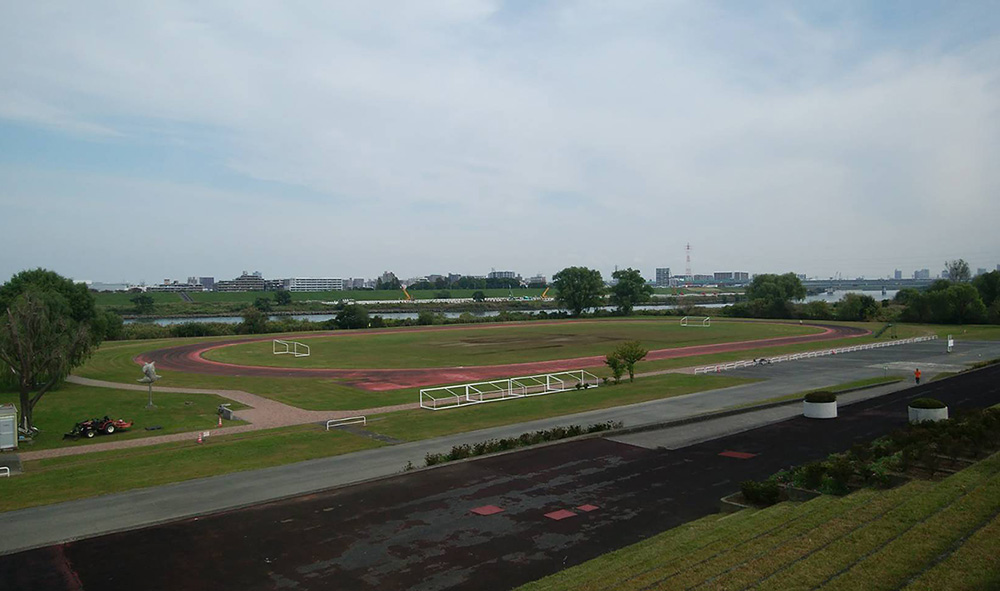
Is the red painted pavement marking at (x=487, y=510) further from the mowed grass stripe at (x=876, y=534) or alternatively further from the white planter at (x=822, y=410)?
the white planter at (x=822, y=410)

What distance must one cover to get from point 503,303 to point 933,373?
156233 millimetres

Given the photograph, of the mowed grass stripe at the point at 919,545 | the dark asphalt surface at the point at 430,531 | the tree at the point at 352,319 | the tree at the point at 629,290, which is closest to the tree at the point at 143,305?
the tree at the point at 352,319

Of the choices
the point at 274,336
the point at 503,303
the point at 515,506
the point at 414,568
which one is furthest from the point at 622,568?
the point at 503,303

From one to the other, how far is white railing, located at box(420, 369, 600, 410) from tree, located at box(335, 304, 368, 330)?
58.2 metres

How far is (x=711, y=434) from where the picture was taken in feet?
77.4

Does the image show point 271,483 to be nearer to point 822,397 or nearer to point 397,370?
point 822,397

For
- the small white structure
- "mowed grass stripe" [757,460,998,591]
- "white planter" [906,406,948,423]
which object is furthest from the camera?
the small white structure

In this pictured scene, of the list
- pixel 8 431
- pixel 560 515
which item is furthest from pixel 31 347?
pixel 560 515

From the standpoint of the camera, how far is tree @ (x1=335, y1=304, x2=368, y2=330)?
9694 cm

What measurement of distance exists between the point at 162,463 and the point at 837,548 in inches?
881

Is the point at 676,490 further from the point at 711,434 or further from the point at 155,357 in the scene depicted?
the point at 155,357

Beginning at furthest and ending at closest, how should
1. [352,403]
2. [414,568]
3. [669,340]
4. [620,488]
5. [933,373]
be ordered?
1. [669,340]
2. [933,373]
3. [352,403]
4. [620,488]
5. [414,568]

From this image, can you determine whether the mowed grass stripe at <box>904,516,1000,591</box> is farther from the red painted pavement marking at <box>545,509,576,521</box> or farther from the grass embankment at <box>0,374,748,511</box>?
the grass embankment at <box>0,374,748,511</box>

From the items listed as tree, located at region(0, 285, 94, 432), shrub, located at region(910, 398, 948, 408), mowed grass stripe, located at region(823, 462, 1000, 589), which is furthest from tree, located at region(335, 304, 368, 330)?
mowed grass stripe, located at region(823, 462, 1000, 589)
